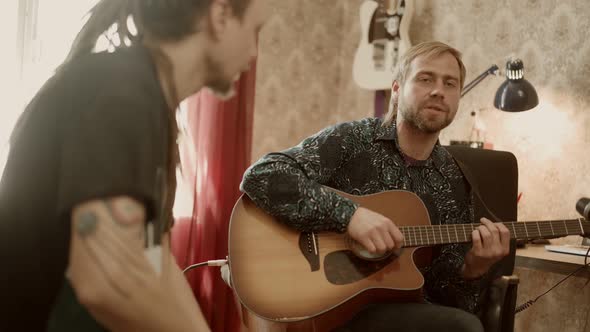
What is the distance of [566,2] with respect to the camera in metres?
2.03

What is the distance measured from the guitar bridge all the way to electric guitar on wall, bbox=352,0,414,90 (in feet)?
4.59

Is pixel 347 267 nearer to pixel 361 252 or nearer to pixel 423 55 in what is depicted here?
pixel 361 252

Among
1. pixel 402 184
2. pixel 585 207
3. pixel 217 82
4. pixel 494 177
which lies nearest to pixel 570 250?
pixel 585 207

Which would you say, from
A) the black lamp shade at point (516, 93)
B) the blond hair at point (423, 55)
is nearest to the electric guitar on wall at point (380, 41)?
the black lamp shade at point (516, 93)

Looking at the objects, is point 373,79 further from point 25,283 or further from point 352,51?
point 25,283

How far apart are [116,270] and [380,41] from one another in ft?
7.67

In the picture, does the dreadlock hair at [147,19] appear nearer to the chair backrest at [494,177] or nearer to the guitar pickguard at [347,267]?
the guitar pickguard at [347,267]

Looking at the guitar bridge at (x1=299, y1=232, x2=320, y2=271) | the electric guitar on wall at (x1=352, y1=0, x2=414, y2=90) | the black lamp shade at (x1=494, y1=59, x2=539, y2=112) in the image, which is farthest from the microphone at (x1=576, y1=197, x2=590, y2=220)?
the electric guitar on wall at (x1=352, y1=0, x2=414, y2=90)

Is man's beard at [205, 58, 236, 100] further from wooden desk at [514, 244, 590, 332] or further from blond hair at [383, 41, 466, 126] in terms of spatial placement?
wooden desk at [514, 244, 590, 332]

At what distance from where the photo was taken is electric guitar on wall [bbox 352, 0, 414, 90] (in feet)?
7.82

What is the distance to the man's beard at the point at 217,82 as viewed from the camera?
35cm

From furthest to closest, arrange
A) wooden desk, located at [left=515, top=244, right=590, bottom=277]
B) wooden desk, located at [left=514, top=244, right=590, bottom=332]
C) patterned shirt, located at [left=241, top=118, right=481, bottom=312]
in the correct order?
wooden desk, located at [left=514, top=244, right=590, bottom=332] < wooden desk, located at [left=515, top=244, right=590, bottom=277] < patterned shirt, located at [left=241, top=118, right=481, bottom=312]

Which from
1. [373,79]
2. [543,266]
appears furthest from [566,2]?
[543,266]

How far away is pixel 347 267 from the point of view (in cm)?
124
